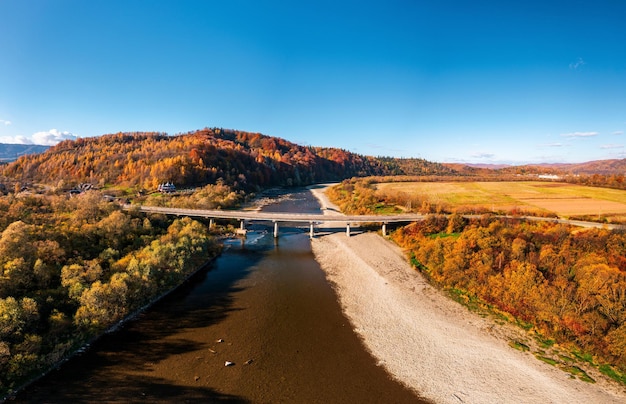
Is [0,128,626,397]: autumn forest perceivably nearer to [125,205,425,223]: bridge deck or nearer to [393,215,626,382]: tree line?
[393,215,626,382]: tree line

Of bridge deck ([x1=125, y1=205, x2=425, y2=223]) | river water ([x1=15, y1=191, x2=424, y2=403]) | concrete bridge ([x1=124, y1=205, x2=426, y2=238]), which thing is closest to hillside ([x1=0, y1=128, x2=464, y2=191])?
bridge deck ([x1=125, y1=205, x2=425, y2=223])

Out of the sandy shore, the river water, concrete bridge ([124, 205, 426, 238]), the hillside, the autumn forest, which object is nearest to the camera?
the river water

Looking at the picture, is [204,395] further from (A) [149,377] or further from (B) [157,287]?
(B) [157,287]

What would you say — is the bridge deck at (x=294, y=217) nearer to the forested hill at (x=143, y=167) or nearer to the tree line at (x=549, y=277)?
the tree line at (x=549, y=277)

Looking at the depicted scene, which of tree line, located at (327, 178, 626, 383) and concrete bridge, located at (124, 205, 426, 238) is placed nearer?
tree line, located at (327, 178, 626, 383)

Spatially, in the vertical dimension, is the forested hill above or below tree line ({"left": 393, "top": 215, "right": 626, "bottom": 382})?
above

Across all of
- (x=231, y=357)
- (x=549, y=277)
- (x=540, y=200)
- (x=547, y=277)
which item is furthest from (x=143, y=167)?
(x=540, y=200)

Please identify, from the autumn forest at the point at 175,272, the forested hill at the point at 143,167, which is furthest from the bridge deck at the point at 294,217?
the forested hill at the point at 143,167
